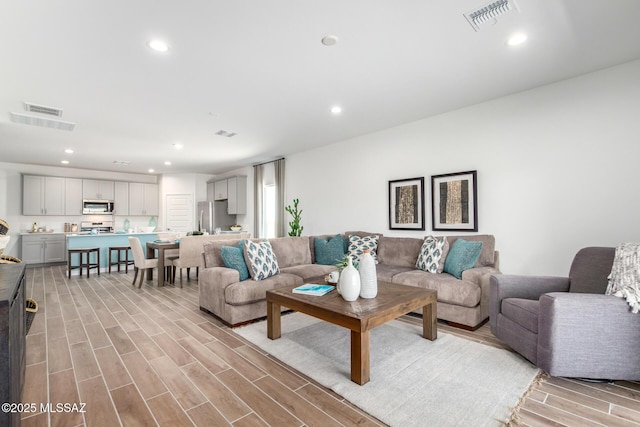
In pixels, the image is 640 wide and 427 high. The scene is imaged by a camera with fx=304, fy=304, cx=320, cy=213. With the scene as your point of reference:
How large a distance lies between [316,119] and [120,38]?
8.61 ft

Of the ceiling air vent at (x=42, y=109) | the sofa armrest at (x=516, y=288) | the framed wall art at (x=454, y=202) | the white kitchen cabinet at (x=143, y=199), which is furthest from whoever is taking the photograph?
the white kitchen cabinet at (x=143, y=199)

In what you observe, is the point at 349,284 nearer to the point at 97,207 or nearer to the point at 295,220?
the point at 295,220

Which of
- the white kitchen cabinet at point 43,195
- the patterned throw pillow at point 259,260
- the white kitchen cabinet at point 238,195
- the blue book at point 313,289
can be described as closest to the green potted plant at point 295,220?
the white kitchen cabinet at point 238,195

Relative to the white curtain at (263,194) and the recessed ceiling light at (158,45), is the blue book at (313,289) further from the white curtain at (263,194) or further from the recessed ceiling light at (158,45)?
the white curtain at (263,194)

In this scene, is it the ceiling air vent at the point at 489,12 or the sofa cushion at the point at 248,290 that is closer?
the ceiling air vent at the point at 489,12

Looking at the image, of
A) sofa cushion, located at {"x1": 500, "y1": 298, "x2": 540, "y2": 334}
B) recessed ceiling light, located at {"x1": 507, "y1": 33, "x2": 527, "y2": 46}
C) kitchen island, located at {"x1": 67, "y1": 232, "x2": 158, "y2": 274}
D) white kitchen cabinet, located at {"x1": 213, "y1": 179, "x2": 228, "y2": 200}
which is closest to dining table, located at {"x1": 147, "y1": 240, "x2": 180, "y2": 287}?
kitchen island, located at {"x1": 67, "y1": 232, "x2": 158, "y2": 274}

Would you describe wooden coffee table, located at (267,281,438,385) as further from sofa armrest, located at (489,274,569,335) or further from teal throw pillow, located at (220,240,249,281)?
teal throw pillow, located at (220,240,249,281)

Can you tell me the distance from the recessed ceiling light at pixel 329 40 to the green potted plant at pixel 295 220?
13.7 feet

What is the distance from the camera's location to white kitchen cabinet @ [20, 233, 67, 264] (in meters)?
7.31

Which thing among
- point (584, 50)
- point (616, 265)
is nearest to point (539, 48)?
point (584, 50)

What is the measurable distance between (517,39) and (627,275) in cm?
204

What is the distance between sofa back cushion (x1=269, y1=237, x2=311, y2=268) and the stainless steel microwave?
683cm

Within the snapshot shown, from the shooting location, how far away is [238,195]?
8242mm

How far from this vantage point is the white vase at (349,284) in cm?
244
